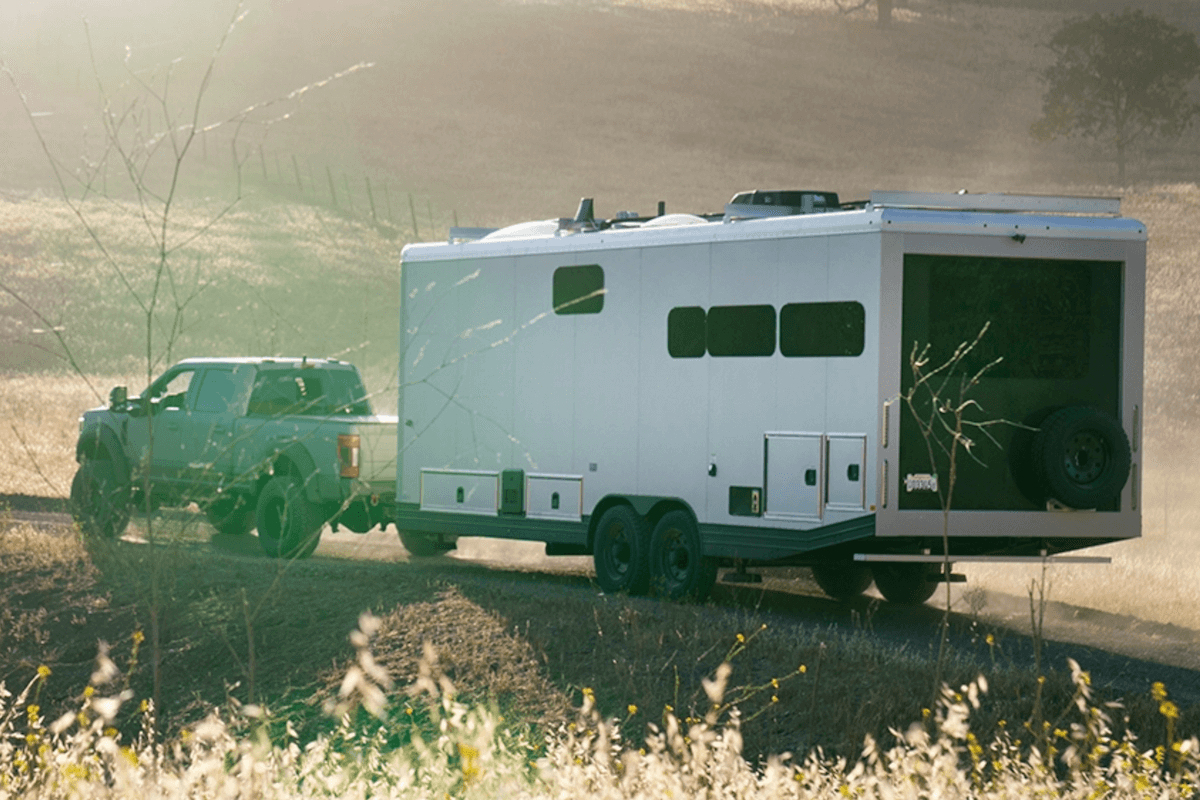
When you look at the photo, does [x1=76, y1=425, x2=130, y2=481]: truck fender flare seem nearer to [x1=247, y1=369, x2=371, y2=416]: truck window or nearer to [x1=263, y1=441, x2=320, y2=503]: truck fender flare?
[x1=247, y1=369, x2=371, y2=416]: truck window

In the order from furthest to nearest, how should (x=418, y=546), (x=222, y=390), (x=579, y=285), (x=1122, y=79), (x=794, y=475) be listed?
1. (x=1122, y=79)
2. (x=418, y=546)
3. (x=222, y=390)
4. (x=579, y=285)
5. (x=794, y=475)

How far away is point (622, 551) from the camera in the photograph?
15227 mm

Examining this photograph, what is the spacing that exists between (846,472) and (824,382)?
28.4 inches

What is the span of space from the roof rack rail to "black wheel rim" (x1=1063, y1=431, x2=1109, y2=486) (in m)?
1.76

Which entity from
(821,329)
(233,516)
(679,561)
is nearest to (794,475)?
(821,329)

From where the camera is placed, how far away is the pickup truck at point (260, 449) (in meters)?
16.9

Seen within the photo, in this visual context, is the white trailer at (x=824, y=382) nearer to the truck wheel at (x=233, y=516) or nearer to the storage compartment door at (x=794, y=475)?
the storage compartment door at (x=794, y=475)

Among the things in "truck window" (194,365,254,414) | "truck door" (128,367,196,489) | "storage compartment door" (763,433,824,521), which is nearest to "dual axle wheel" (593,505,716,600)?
"storage compartment door" (763,433,824,521)

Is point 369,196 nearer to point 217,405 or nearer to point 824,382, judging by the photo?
point 217,405

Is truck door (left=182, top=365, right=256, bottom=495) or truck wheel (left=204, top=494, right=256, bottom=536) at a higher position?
truck door (left=182, top=365, right=256, bottom=495)

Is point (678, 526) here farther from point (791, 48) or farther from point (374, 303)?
point (791, 48)

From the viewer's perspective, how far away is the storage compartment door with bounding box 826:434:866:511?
12.8 metres

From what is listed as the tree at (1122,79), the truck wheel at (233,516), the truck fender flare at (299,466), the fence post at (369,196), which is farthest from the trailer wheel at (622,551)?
the tree at (1122,79)

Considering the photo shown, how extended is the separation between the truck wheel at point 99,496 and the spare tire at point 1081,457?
25.9 ft
